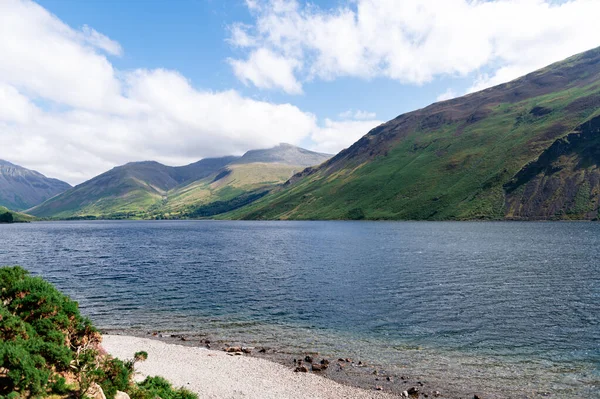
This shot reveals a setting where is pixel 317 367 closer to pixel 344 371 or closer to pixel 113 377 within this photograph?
pixel 344 371

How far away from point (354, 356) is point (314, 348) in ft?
16.0

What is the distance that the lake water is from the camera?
35312mm

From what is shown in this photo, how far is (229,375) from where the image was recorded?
3303 cm

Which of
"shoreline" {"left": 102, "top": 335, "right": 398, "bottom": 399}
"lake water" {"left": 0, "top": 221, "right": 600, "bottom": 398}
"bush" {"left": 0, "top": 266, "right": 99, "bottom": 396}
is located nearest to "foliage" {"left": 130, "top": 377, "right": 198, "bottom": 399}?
"shoreline" {"left": 102, "top": 335, "right": 398, "bottom": 399}

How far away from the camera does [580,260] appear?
89188 millimetres

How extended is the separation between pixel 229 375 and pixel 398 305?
107 ft

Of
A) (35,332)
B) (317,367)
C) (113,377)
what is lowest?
(317,367)

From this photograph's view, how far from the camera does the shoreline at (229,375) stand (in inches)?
1165

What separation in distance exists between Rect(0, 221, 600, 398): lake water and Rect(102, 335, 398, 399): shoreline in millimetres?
6327

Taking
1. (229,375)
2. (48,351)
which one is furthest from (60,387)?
(229,375)

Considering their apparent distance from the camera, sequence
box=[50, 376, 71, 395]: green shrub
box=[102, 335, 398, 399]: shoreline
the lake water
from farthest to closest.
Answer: the lake water, box=[102, 335, 398, 399]: shoreline, box=[50, 376, 71, 395]: green shrub

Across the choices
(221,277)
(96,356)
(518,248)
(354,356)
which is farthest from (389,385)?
(518,248)

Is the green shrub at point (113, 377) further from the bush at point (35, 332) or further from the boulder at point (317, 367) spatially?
the boulder at point (317, 367)

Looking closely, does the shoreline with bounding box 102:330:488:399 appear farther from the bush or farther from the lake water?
the bush
